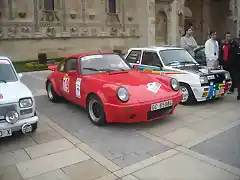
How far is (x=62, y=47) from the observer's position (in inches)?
744

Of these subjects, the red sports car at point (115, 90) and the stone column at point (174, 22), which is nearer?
the red sports car at point (115, 90)

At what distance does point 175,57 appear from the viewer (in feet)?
25.4

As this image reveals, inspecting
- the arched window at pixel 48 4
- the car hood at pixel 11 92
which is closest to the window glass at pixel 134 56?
the car hood at pixel 11 92

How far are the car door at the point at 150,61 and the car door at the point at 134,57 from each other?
0.18 metres

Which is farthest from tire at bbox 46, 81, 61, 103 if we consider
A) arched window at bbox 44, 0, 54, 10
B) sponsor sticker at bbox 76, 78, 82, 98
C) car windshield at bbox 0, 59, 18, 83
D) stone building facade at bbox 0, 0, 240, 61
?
arched window at bbox 44, 0, 54, 10

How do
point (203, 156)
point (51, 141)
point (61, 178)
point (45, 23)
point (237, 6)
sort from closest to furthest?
1. point (61, 178)
2. point (203, 156)
3. point (51, 141)
4. point (45, 23)
5. point (237, 6)

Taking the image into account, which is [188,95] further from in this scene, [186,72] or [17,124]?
[17,124]

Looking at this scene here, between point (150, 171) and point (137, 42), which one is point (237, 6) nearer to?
point (137, 42)

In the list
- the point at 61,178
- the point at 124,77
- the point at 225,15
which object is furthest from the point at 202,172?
the point at 225,15

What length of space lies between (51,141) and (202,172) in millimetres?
2628

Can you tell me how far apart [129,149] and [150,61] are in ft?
13.0

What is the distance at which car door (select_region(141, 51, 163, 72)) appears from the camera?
756 cm

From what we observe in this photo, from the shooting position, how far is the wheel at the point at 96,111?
530cm

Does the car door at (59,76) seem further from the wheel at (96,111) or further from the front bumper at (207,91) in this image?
the front bumper at (207,91)
